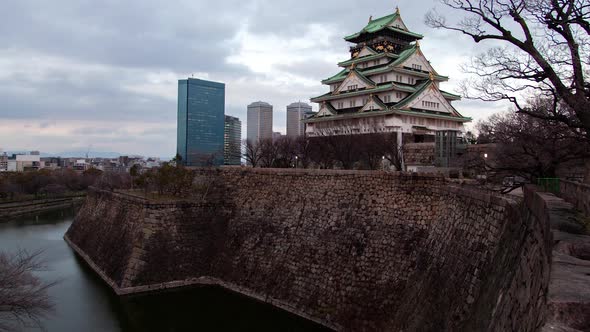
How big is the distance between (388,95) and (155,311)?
73.3ft

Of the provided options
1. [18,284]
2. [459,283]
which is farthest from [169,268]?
[459,283]

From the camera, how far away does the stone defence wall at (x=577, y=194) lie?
299 inches

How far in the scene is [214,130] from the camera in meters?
101

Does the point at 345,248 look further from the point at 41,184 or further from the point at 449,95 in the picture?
the point at 41,184

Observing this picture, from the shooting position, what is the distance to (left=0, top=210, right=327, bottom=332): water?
1516cm

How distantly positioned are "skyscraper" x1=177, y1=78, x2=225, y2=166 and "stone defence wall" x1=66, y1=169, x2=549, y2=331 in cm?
7172

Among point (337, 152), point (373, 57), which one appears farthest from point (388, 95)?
point (337, 152)

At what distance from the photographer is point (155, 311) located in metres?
16.6

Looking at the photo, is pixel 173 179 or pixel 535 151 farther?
pixel 173 179

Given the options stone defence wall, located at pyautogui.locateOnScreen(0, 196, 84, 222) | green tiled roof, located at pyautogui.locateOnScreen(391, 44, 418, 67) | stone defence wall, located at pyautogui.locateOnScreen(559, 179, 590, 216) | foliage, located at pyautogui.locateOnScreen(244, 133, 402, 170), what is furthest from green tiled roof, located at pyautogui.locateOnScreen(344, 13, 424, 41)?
stone defence wall, located at pyautogui.locateOnScreen(0, 196, 84, 222)

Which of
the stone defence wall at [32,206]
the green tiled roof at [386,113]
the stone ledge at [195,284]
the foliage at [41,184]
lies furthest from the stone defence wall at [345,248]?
the foliage at [41,184]

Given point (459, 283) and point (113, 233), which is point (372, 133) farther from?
point (459, 283)

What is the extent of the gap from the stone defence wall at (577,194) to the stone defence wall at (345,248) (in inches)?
38.8

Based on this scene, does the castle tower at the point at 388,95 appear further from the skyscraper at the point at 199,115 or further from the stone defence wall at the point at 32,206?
the skyscraper at the point at 199,115
